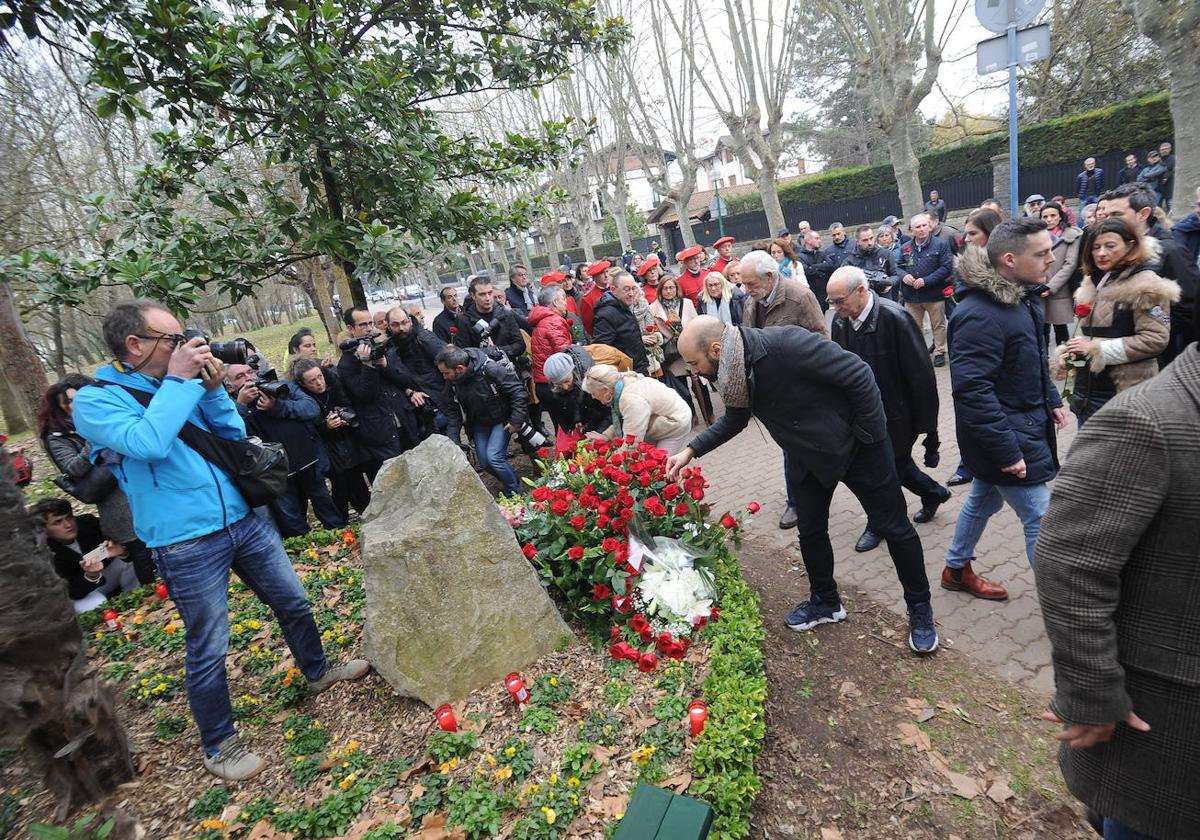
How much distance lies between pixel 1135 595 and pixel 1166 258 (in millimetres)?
3663

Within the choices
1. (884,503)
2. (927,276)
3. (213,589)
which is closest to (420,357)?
(213,589)

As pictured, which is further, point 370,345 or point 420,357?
point 420,357

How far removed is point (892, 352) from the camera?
12.8ft

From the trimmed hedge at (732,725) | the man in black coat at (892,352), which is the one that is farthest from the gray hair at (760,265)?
the trimmed hedge at (732,725)

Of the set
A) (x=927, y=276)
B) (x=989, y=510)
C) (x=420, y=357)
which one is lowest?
(x=989, y=510)

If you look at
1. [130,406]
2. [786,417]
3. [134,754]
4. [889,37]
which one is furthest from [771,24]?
[134,754]

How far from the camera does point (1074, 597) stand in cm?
135

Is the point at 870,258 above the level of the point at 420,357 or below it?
below

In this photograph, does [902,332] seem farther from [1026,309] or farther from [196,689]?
[196,689]

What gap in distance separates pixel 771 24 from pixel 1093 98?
55.7 ft

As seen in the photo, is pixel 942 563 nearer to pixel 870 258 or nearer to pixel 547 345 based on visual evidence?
pixel 547 345

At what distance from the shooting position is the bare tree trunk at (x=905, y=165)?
488 inches

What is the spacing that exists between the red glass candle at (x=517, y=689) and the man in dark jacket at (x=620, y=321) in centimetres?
408

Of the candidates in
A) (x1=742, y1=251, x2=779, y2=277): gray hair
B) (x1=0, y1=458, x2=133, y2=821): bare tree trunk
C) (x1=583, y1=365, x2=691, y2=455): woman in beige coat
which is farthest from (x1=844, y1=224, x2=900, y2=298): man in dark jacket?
(x1=0, y1=458, x2=133, y2=821): bare tree trunk
